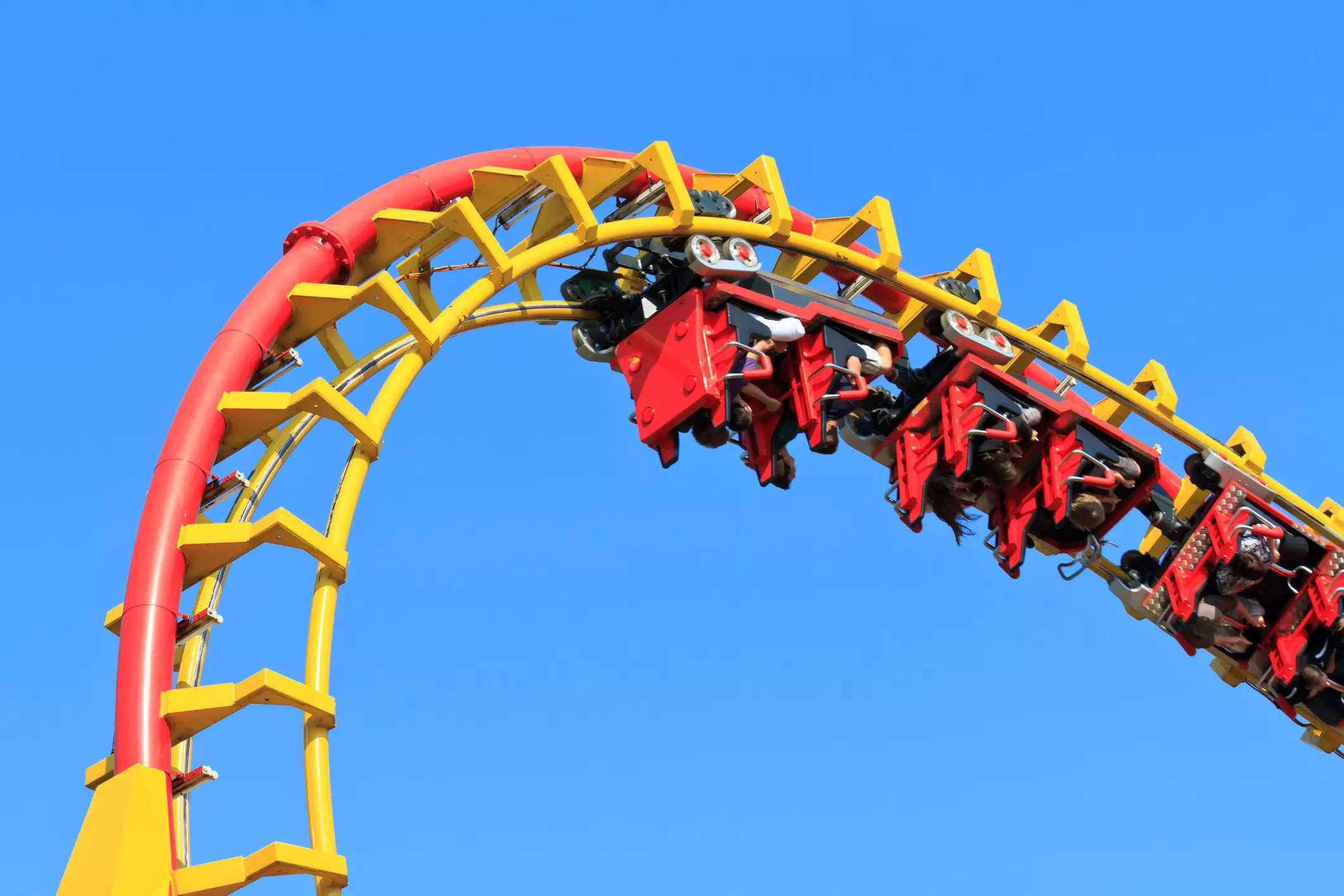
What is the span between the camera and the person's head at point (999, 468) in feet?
58.0

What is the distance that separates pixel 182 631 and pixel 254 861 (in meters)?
1.87

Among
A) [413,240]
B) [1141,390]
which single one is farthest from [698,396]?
[1141,390]

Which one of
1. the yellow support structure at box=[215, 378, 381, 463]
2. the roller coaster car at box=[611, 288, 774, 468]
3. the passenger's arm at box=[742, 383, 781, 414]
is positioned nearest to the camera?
the yellow support structure at box=[215, 378, 381, 463]

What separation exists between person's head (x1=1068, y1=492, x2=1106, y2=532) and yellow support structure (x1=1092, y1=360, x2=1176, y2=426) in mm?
1328

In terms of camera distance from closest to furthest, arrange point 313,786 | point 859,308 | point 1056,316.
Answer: point 313,786 → point 859,308 → point 1056,316

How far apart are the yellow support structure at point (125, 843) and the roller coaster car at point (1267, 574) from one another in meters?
10.6

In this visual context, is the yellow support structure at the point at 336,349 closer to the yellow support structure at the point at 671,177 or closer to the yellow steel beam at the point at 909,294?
the yellow steel beam at the point at 909,294

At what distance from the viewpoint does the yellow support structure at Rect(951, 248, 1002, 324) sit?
18188 millimetres

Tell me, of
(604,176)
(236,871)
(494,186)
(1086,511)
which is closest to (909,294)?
(1086,511)

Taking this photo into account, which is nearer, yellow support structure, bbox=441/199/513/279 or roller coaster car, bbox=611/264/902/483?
yellow support structure, bbox=441/199/513/279

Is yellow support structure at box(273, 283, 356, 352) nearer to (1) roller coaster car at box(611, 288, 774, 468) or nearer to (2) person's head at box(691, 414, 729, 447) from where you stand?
(1) roller coaster car at box(611, 288, 774, 468)

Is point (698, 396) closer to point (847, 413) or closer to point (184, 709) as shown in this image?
point (847, 413)

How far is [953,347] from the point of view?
18.1m

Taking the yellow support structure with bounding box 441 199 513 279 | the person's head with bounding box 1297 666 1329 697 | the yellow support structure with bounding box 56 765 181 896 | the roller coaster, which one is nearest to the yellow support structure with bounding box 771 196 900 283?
the roller coaster
